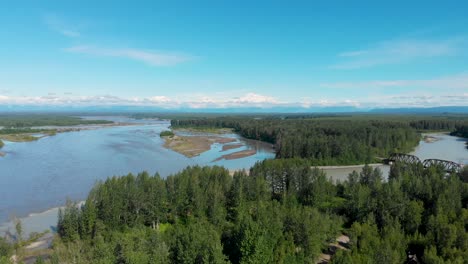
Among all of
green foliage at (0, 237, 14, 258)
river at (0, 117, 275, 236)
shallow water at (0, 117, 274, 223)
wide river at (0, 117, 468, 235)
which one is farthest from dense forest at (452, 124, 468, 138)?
green foliage at (0, 237, 14, 258)

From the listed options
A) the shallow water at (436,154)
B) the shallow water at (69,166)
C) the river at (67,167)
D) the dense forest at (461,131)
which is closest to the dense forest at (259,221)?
the river at (67,167)

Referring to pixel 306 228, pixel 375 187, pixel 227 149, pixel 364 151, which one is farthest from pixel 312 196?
pixel 227 149

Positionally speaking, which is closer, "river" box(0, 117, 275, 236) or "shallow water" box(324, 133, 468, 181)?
"river" box(0, 117, 275, 236)

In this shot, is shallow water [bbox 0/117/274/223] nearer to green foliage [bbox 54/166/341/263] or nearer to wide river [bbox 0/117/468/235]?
wide river [bbox 0/117/468/235]

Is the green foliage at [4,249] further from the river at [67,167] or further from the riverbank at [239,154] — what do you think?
the riverbank at [239,154]

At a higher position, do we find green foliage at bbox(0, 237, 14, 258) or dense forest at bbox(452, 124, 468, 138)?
dense forest at bbox(452, 124, 468, 138)

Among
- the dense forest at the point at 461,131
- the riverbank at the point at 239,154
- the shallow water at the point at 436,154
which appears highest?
the dense forest at the point at 461,131

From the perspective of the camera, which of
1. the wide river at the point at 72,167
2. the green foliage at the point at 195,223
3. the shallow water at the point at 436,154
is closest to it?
the green foliage at the point at 195,223
